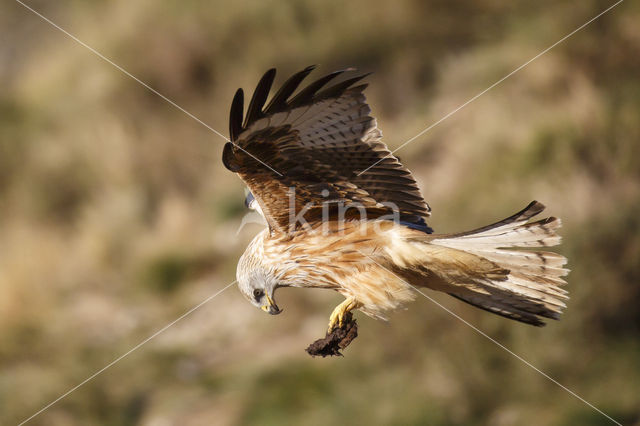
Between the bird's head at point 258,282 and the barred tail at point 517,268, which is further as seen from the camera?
the bird's head at point 258,282

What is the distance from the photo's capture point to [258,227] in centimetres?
970

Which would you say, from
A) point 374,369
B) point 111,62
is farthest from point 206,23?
point 374,369

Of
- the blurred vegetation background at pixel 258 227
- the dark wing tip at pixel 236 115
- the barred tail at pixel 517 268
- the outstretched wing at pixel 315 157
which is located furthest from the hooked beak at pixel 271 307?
the blurred vegetation background at pixel 258 227

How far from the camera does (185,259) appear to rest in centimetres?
1138

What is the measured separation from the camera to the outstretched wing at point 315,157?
374 cm

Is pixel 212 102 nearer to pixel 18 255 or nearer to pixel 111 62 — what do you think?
pixel 111 62

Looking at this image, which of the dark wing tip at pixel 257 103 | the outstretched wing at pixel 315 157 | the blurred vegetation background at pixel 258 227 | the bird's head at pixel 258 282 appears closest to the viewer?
the dark wing tip at pixel 257 103

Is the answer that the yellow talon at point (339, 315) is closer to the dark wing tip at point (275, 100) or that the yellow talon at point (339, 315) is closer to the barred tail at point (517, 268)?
the barred tail at point (517, 268)

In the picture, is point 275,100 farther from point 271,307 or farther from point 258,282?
point 271,307

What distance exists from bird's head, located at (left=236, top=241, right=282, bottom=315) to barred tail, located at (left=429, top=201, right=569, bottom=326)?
0.92 meters

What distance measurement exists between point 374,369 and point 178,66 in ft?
19.8

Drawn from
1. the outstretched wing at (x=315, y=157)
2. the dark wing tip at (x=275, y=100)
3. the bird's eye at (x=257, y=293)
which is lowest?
the bird's eye at (x=257, y=293)

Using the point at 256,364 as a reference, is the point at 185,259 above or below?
above

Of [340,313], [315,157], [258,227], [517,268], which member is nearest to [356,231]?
[340,313]
